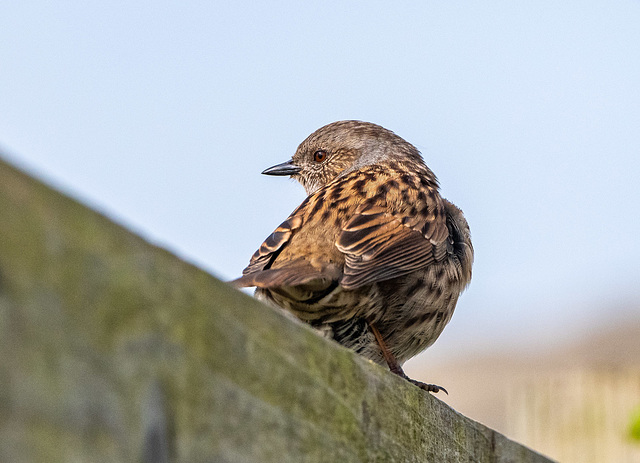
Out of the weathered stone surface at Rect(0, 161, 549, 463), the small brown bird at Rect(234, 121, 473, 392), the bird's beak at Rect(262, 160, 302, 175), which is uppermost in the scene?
the bird's beak at Rect(262, 160, 302, 175)

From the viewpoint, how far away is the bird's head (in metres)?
6.85

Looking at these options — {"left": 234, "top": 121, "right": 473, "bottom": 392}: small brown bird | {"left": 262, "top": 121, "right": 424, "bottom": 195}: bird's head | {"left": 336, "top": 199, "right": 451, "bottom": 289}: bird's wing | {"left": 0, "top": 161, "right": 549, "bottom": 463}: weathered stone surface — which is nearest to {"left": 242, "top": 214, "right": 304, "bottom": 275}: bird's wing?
{"left": 234, "top": 121, "right": 473, "bottom": 392}: small brown bird

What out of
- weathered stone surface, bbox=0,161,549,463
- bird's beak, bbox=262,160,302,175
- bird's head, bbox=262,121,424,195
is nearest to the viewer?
weathered stone surface, bbox=0,161,549,463

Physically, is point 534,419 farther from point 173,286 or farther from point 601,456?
point 173,286

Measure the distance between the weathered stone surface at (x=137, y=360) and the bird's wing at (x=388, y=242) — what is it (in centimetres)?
241

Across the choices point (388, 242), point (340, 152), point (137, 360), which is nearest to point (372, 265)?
point (388, 242)

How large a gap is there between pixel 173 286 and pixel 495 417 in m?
19.9

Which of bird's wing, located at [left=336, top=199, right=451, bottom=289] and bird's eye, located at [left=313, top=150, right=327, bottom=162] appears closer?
bird's wing, located at [left=336, top=199, right=451, bottom=289]

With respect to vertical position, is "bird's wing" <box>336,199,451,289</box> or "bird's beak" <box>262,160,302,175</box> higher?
"bird's beak" <box>262,160,302,175</box>

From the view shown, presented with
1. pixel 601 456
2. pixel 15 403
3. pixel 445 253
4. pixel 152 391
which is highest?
pixel 445 253

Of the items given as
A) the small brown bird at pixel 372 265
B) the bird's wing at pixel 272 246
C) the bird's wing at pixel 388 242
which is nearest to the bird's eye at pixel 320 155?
the small brown bird at pixel 372 265

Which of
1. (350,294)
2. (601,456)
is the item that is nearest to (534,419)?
(601,456)

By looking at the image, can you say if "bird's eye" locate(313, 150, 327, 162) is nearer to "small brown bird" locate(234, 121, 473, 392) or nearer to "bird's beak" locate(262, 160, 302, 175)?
"bird's beak" locate(262, 160, 302, 175)

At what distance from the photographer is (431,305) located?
471 centimetres
